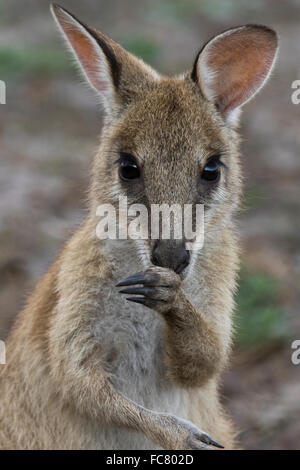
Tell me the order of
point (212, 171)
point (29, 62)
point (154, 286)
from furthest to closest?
point (29, 62) → point (212, 171) → point (154, 286)

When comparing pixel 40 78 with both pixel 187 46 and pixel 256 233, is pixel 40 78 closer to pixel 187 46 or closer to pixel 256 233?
pixel 187 46

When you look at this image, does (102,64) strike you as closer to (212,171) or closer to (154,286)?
(212,171)

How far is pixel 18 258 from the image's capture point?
8.91m

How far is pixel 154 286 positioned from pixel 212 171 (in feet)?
2.61

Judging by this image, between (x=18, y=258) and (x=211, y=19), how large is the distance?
615 centimetres

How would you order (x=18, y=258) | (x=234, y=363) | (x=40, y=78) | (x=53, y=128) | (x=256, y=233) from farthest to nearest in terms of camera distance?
(x=40, y=78) < (x=53, y=128) < (x=256, y=233) < (x=18, y=258) < (x=234, y=363)

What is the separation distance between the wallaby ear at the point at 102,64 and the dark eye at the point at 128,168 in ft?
1.48

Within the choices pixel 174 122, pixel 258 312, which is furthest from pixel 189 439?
pixel 258 312

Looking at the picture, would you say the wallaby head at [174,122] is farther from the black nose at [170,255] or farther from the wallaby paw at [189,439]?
the wallaby paw at [189,439]

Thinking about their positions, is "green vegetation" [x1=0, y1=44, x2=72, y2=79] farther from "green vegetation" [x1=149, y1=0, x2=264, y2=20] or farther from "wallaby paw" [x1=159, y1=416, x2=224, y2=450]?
"wallaby paw" [x1=159, y1=416, x2=224, y2=450]

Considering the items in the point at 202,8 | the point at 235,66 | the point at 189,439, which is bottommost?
the point at 189,439

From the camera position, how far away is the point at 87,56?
5812mm

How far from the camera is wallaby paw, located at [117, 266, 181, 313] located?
5059 millimetres
